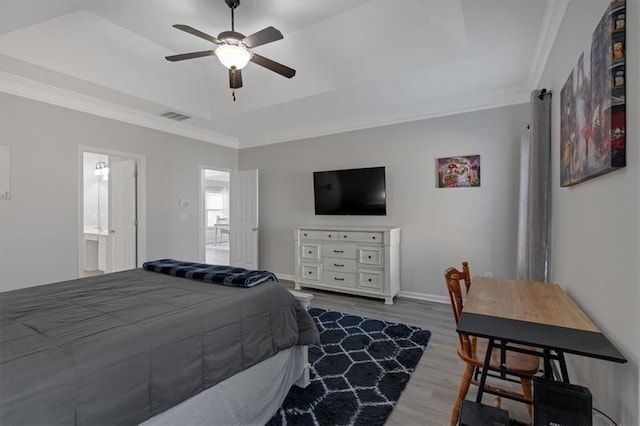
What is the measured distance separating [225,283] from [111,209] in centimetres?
422

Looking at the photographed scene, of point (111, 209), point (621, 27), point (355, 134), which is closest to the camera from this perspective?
point (621, 27)

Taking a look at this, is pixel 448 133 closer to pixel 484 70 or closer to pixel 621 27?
pixel 484 70

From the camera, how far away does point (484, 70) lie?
3.19 metres

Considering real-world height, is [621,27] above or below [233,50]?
below

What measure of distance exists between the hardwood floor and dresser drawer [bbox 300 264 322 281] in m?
0.43

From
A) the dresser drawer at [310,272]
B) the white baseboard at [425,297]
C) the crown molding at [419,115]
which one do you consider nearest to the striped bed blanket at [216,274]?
the dresser drawer at [310,272]

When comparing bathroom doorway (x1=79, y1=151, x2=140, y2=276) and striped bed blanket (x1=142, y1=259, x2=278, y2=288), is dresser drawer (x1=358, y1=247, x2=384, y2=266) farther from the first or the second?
bathroom doorway (x1=79, y1=151, x2=140, y2=276)

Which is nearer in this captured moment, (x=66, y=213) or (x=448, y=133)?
(x=66, y=213)

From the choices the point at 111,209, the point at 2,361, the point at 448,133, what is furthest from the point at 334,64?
the point at 111,209

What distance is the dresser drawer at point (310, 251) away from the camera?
15.2 feet

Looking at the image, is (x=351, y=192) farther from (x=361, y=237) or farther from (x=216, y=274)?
(x=216, y=274)

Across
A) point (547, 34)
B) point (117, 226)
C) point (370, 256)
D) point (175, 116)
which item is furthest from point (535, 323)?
point (117, 226)

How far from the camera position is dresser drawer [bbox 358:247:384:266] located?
411 cm

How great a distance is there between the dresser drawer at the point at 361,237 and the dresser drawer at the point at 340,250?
11 cm
